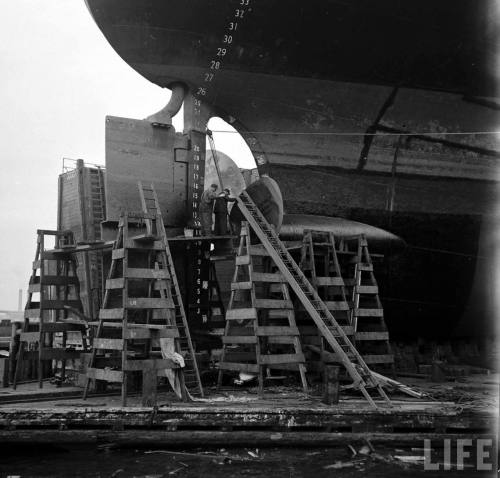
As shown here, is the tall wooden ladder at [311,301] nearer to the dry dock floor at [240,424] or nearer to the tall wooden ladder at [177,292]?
the dry dock floor at [240,424]

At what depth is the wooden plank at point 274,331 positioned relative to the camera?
8.23m

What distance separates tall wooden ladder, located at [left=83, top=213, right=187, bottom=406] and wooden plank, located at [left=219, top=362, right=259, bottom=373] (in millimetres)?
861

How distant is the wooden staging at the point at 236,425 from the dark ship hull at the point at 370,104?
4225mm

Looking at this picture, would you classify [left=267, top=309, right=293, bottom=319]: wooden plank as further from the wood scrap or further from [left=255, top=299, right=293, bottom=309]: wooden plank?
the wood scrap

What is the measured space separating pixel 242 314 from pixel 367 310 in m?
2.24

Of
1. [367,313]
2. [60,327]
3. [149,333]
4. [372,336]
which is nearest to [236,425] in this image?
[149,333]

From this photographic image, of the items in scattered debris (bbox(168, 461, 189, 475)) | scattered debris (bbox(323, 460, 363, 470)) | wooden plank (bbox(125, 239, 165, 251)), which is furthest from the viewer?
wooden plank (bbox(125, 239, 165, 251))

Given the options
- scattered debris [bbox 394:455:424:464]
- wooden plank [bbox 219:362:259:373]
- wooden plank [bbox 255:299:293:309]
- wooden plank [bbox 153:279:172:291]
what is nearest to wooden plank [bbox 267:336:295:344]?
wooden plank [bbox 255:299:293:309]

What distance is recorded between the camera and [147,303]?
7609 millimetres

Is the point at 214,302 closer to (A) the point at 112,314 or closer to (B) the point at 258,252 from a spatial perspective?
(B) the point at 258,252

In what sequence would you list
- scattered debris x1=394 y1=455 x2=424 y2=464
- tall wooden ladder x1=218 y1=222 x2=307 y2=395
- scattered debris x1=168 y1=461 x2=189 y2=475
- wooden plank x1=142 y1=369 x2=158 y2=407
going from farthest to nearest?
1. tall wooden ladder x1=218 y1=222 x2=307 y2=395
2. wooden plank x1=142 y1=369 x2=158 y2=407
3. scattered debris x1=394 y1=455 x2=424 y2=464
4. scattered debris x1=168 y1=461 x2=189 y2=475

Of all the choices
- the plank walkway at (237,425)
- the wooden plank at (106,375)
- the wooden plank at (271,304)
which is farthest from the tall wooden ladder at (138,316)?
the wooden plank at (271,304)

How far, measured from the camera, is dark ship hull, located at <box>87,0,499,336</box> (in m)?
9.59

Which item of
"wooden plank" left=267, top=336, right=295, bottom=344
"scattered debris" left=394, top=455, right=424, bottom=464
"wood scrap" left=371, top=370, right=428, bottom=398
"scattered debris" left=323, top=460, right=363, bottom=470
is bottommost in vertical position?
"scattered debris" left=323, top=460, right=363, bottom=470
